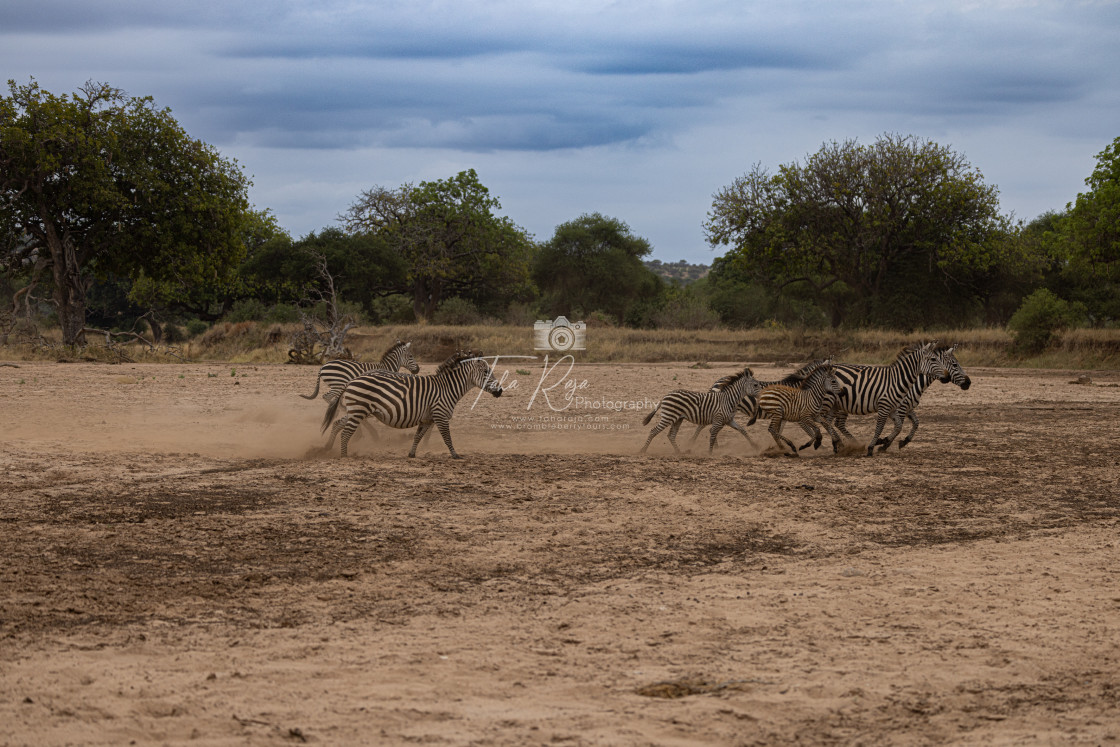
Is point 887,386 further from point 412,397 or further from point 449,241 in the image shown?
point 449,241

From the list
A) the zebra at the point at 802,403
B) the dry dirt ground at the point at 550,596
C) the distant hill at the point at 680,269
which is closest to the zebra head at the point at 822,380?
the zebra at the point at 802,403

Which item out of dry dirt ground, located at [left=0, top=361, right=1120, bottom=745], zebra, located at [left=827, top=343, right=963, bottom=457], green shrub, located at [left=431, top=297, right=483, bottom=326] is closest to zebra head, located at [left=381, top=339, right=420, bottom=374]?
dry dirt ground, located at [left=0, top=361, right=1120, bottom=745]

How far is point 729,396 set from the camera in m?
12.9

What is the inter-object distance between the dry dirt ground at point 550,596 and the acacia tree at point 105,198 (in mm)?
18088

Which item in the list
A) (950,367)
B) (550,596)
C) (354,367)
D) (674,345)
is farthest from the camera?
(674,345)

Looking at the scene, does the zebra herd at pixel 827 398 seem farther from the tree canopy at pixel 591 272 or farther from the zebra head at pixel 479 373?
the tree canopy at pixel 591 272

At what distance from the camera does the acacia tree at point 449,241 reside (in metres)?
48.7

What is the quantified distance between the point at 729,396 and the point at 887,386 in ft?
7.53

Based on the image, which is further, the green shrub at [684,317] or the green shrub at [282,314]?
the green shrub at [684,317]

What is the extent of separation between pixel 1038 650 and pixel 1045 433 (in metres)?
10.9

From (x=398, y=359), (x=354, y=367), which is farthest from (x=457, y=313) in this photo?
(x=354, y=367)

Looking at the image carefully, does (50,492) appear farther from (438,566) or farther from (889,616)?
(889,616)

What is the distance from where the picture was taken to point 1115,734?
418cm

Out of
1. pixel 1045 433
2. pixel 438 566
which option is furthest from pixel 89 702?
pixel 1045 433
